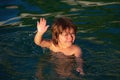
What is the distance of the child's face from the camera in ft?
27.6

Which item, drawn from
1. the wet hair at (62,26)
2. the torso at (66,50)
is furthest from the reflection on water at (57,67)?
the wet hair at (62,26)

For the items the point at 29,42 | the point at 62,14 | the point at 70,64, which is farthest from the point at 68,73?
the point at 62,14

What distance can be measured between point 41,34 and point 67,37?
644 mm

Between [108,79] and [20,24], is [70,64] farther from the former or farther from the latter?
[20,24]

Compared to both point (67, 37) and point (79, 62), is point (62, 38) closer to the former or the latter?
point (67, 37)

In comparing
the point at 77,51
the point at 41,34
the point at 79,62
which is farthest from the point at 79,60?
the point at 41,34

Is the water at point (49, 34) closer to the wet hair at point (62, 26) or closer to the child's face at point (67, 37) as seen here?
the child's face at point (67, 37)

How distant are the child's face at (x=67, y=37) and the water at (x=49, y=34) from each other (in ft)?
1.75

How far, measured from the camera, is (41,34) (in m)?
8.81

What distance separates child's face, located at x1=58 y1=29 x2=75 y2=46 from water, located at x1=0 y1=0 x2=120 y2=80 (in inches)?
20.9

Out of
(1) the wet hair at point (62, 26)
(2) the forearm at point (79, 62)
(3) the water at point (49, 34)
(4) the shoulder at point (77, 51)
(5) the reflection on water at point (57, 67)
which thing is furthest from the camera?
(4) the shoulder at point (77, 51)

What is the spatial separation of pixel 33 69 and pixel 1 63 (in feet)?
2.60

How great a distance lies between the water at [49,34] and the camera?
A: 8.28 metres

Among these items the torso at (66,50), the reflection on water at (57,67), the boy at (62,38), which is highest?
the boy at (62,38)
